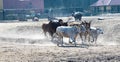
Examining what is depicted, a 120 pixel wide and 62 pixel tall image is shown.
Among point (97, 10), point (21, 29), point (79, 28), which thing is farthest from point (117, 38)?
point (97, 10)

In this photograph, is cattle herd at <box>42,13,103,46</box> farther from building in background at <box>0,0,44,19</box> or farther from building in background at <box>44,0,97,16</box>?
building in background at <box>44,0,97,16</box>

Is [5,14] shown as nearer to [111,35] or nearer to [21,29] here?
[21,29]

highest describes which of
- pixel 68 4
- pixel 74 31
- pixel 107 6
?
pixel 74 31

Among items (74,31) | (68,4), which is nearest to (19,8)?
(68,4)

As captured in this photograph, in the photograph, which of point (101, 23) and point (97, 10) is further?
point (97, 10)

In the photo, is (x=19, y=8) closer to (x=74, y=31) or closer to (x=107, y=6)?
(x=107, y=6)

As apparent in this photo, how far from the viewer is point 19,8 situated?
7912 cm

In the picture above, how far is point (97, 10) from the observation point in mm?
84938

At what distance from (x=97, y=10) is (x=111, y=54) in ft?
223

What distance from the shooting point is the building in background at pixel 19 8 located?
70.6 meters

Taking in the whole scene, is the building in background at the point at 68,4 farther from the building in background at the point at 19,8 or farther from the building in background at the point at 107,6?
the building in background at the point at 19,8

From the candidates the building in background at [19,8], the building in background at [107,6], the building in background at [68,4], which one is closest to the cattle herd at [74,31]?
the building in background at [19,8]

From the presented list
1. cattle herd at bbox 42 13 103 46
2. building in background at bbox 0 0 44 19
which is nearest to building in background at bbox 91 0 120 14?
building in background at bbox 0 0 44 19

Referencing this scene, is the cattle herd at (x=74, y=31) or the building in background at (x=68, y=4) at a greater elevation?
the cattle herd at (x=74, y=31)
